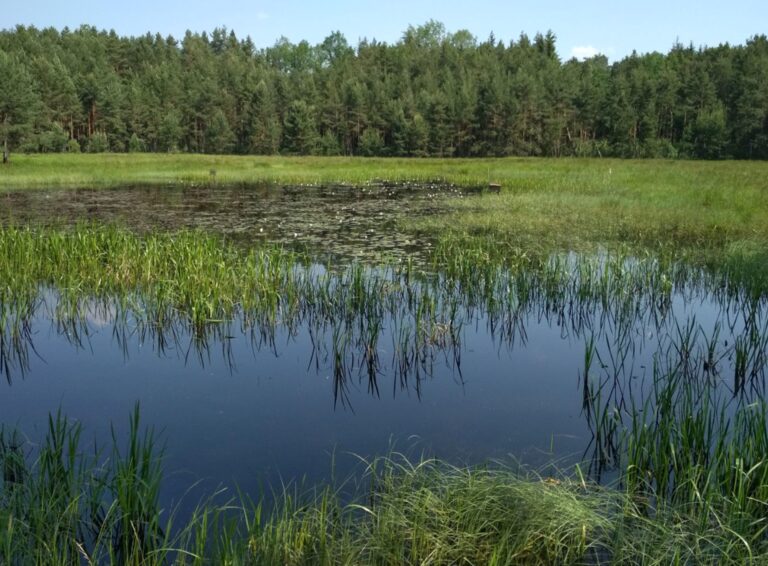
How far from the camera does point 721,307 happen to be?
9.84 meters

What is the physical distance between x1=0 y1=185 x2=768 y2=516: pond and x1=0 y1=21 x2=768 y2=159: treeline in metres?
61.2

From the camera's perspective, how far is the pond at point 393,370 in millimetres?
5891

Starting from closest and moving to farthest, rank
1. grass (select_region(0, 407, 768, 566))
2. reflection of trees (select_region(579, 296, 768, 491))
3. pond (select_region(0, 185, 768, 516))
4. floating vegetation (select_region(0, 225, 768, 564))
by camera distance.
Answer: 1. grass (select_region(0, 407, 768, 566))
2. floating vegetation (select_region(0, 225, 768, 564))
3. reflection of trees (select_region(579, 296, 768, 491))
4. pond (select_region(0, 185, 768, 516))

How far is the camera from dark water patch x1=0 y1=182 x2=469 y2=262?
1623cm

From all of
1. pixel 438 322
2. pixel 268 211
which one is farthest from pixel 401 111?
pixel 438 322

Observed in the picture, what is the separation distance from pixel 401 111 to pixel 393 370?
7724 centimetres

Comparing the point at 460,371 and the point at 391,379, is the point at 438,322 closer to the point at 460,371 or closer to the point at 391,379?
the point at 460,371

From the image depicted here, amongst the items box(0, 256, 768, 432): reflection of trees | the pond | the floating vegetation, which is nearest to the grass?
the floating vegetation

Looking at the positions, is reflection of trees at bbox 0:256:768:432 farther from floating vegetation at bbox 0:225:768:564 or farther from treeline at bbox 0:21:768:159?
treeline at bbox 0:21:768:159

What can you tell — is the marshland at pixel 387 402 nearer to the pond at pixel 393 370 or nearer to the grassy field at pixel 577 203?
the pond at pixel 393 370

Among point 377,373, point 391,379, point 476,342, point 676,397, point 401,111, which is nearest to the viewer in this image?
point 676,397

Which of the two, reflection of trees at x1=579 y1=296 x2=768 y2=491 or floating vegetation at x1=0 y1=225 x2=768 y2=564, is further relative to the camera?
reflection of trees at x1=579 y1=296 x2=768 y2=491

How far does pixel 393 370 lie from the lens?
7.86 meters

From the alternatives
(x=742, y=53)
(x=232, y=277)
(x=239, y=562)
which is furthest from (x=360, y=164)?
(x=742, y=53)
